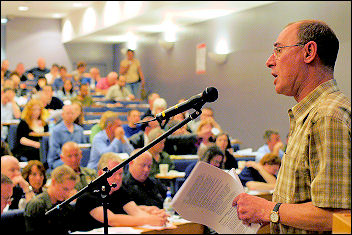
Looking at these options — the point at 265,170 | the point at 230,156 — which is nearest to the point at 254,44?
the point at 230,156

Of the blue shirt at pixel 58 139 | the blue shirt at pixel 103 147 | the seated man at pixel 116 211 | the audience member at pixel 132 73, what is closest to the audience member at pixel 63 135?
the blue shirt at pixel 58 139

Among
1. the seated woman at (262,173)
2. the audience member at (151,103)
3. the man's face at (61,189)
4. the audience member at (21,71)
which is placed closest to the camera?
the man's face at (61,189)

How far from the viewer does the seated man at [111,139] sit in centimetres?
681

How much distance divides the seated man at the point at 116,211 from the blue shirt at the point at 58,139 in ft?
8.37

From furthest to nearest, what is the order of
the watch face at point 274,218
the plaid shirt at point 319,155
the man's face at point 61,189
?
the man's face at point 61,189 → the watch face at point 274,218 → the plaid shirt at point 319,155

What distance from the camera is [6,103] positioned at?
34.2 feet

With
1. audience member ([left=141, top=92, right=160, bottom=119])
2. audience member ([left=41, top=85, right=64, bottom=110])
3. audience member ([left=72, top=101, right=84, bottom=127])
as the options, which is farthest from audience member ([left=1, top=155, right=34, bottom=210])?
audience member ([left=41, top=85, right=64, bottom=110])

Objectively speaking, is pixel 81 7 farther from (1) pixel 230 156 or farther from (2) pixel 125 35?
(1) pixel 230 156

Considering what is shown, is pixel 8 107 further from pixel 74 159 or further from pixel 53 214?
pixel 53 214

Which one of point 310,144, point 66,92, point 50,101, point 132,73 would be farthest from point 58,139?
point 132,73

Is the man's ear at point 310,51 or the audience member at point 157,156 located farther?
the audience member at point 157,156

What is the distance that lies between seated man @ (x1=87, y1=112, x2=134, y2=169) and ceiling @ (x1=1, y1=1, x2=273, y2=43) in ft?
10.9

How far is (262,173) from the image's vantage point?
19.9 ft

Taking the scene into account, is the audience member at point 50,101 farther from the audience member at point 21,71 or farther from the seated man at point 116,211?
the audience member at point 21,71
